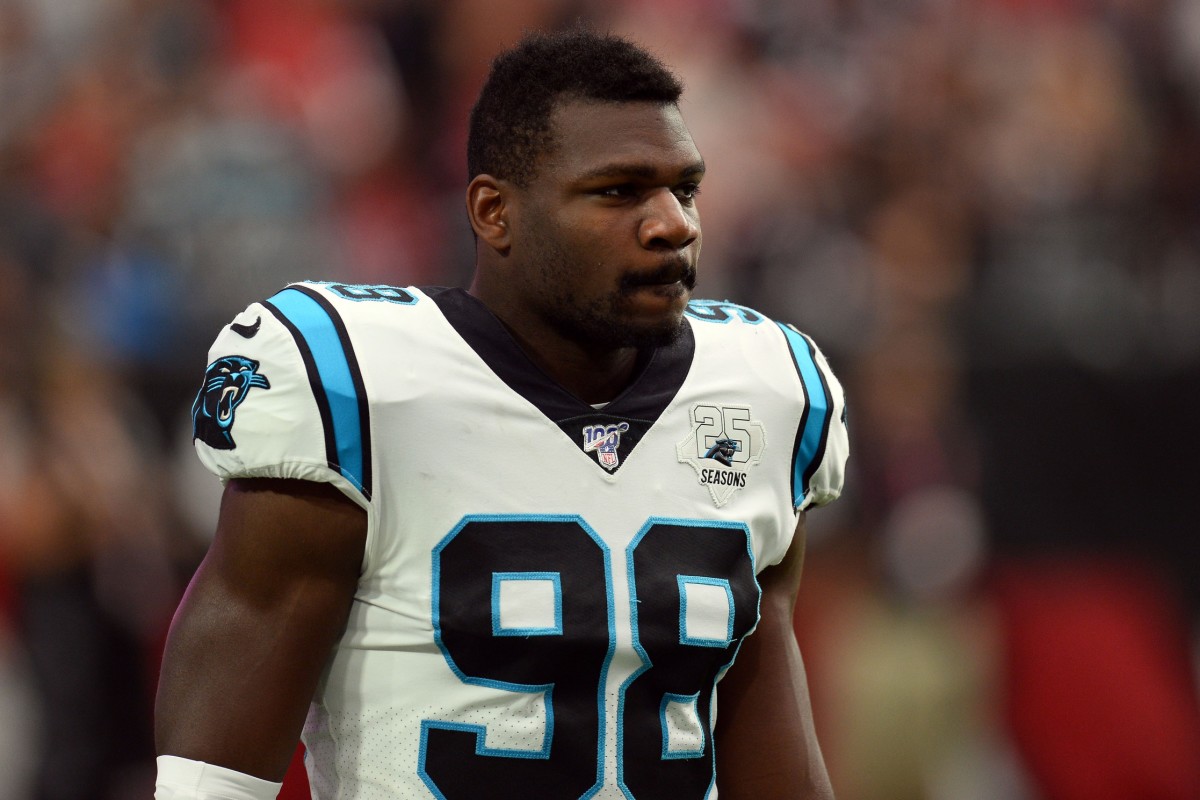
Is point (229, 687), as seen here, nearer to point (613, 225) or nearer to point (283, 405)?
point (283, 405)

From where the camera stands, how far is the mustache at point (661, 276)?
2.04 metres

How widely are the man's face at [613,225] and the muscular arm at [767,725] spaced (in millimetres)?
436

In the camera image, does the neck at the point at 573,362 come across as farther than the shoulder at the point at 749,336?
No

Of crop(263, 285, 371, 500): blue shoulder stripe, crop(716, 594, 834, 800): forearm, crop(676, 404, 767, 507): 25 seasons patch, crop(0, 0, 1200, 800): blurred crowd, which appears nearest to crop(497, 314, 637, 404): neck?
crop(676, 404, 767, 507): 25 seasons patch

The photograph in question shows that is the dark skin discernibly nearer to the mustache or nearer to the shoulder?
the mustache

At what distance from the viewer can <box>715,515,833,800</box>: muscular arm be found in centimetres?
222

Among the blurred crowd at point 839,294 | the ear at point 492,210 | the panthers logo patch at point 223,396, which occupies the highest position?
the ear at point 492,210

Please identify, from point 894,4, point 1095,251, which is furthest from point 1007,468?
point 894,4

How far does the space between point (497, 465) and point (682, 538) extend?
25 centimetres

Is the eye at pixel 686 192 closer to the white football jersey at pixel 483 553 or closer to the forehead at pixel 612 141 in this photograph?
the forehead at pixel 612 141

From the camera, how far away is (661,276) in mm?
2043

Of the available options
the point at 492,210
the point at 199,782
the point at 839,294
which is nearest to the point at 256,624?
the point at 199,782

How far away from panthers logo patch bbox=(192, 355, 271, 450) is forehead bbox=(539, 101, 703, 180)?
437 mm

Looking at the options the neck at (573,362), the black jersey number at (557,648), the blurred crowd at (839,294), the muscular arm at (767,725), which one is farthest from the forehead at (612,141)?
the blurred crowd at (839,294)
